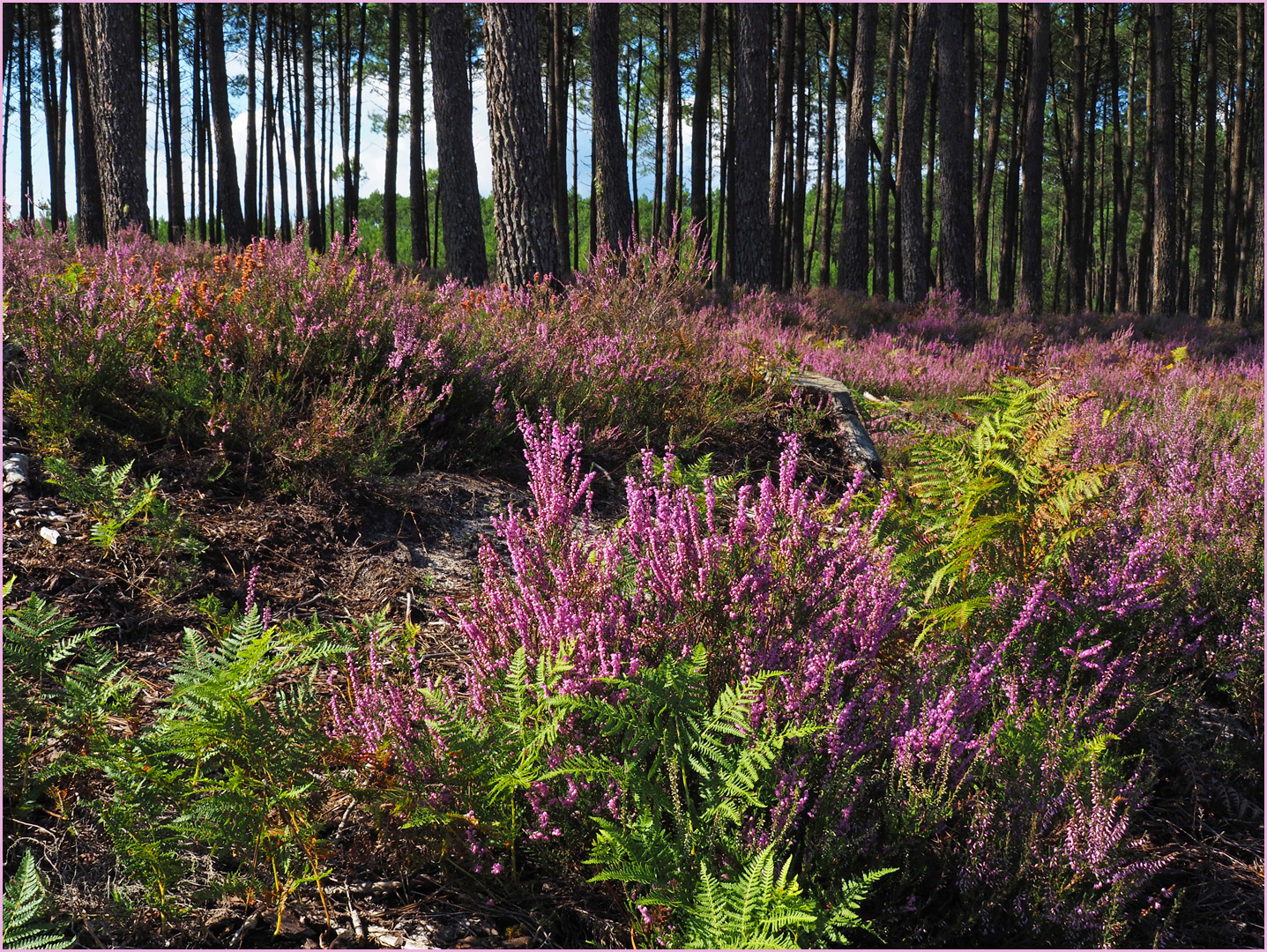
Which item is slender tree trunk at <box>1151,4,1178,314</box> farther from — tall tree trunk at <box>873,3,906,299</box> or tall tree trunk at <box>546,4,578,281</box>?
tall tree trunk at <box>546,4,578,281</box>

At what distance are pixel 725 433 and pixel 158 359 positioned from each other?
3.04 m

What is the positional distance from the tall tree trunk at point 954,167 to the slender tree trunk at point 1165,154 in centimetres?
388

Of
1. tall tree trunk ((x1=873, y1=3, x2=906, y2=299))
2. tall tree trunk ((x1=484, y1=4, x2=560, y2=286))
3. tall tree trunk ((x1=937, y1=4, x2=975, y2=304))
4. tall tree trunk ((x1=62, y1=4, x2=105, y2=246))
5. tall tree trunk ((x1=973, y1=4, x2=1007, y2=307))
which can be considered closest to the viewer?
tall tree trunk ((x1=484, y1=4, x2=560, y2=286))

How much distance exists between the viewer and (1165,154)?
1481cm

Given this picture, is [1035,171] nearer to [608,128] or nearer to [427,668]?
[608,128]

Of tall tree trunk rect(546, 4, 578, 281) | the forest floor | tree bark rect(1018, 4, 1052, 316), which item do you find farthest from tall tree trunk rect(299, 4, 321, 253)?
the forest floor

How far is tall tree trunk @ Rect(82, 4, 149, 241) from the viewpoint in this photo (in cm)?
941

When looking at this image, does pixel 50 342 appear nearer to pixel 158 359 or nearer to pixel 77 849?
pixel 158 359

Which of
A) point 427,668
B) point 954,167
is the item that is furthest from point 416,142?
point 427,668

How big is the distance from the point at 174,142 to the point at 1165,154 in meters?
21.3

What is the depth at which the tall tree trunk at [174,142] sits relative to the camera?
50.2 feet

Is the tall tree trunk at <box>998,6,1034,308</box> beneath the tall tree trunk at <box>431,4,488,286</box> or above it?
above

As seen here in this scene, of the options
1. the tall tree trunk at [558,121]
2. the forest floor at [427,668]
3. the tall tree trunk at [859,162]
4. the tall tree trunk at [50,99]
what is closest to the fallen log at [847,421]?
the forest floor at [427,668]

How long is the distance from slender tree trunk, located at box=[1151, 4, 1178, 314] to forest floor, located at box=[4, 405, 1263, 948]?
15.7 metres
